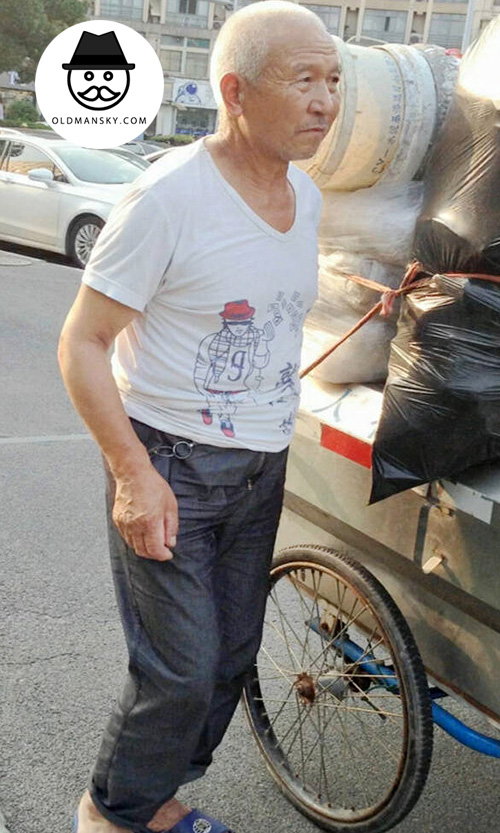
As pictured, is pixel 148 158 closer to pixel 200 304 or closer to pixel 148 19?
pixel 200 304

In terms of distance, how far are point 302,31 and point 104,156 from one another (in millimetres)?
11509

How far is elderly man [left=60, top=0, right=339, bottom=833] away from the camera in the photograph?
73.9 inches

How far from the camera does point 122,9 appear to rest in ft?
235

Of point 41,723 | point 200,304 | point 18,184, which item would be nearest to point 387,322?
point 200,304

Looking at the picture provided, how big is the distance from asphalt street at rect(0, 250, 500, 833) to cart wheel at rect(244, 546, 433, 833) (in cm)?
7

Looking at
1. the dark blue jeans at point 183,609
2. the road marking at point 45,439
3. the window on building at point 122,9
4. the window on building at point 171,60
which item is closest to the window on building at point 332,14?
the window on building at point 171,60

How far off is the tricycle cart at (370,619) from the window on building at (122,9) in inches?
2923

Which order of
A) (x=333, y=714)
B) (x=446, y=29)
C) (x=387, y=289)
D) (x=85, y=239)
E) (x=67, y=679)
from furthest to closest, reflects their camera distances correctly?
(x=446, y=29), (x=85, y=239), (x=67, y=679), (x=333, y=714), (x=387, y=289)

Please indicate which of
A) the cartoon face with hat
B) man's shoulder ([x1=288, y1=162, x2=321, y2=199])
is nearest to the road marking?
man's shoulder ([x1=288, y1=162, x2=321, y2=199])

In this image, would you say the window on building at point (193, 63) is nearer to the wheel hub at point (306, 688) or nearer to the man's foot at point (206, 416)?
the wheel hub at point (306, 688)

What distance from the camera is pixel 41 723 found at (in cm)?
288

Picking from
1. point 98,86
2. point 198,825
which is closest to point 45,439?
point 198,825

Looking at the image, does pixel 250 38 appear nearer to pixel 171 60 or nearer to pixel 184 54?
pixel 184 54

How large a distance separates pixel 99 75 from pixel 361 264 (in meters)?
25.4
